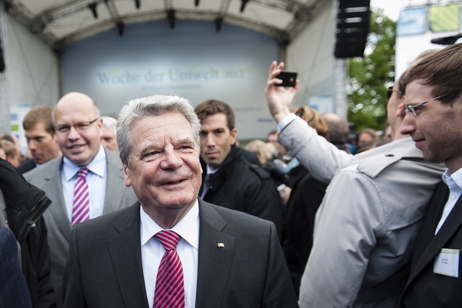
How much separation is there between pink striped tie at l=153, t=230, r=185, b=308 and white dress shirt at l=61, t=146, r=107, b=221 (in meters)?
0.98

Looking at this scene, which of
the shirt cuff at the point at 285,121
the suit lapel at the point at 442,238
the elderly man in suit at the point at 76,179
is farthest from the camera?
the elderly man in suit at the point at 76,179

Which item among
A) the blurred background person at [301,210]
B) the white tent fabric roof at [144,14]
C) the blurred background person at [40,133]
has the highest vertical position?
the white tent fabric roof at [144,14]

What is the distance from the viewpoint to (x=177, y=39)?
1769 centimetres

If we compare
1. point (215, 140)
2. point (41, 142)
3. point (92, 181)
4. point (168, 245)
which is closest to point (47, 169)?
point (92, 181)

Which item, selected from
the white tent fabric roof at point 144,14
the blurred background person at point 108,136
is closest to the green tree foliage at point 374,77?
the white tent fabric roof at point 144,14

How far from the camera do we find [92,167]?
2354 mm

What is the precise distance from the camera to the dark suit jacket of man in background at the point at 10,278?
1148mm

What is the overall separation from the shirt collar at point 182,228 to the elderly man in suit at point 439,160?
0.81m

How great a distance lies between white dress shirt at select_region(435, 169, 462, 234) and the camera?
1.34m

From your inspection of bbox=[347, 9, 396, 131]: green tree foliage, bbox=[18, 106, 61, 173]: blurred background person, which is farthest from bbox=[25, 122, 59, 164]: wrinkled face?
bbox=[347, 9, 396, 131]: green tree foliage

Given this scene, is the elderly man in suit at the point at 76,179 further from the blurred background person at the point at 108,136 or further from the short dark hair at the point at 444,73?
the short dark hair at the point at 444,73

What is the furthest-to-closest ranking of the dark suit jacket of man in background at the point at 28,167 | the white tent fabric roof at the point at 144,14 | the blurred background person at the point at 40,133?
the white tent fabric roof at the point at 144,14
the dark suit jacket of man in background at the point at 28,167
the blurred background person at the point at 40,133

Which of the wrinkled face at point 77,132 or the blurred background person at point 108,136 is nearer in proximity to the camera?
the wrinkled face at point 77,132

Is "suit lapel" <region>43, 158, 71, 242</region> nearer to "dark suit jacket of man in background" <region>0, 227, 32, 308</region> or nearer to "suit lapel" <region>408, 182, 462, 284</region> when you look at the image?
"dark suit jacket of man in background" <region>0, 227, 32, 308</region>
